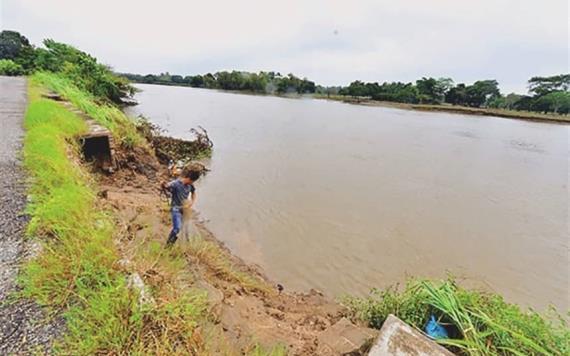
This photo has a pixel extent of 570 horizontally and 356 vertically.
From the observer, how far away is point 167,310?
1.70 meters

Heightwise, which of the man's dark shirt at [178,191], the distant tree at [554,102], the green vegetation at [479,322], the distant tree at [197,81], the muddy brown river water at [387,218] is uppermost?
the distant tree at [197,81]

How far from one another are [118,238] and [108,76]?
653 inches

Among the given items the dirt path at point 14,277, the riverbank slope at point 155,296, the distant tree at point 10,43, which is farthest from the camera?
the distant tree at point 10,43

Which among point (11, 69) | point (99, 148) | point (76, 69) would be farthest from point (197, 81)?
point (99, 148)

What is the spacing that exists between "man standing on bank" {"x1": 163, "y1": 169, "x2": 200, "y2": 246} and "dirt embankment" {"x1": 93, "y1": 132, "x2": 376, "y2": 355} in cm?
23

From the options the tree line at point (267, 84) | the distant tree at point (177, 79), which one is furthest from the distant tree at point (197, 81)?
the distant tree at point (177, 79)

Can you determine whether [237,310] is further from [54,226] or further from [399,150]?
[399,150]

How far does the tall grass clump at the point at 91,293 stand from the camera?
4.94 feet

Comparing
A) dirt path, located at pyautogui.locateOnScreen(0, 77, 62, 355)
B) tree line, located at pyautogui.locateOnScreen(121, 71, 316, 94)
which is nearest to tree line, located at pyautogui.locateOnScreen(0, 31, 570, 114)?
tree line, located at pyautogui.locateOnScreen(121, 71, 316, 94)

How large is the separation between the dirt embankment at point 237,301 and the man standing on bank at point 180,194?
0.23 meters

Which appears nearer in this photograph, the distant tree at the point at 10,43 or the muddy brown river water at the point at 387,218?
the muddy brown river water at the point at 387,218

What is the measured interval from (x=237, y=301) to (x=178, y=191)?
1236mm

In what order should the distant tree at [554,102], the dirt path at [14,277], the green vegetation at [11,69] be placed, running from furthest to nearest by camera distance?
1. the distant tree at [554,102]
2. the green vegetation at [11,69]
3. the dirt path at [14,277]

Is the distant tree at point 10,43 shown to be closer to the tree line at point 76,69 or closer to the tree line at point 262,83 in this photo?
the tree line at point 76,69
